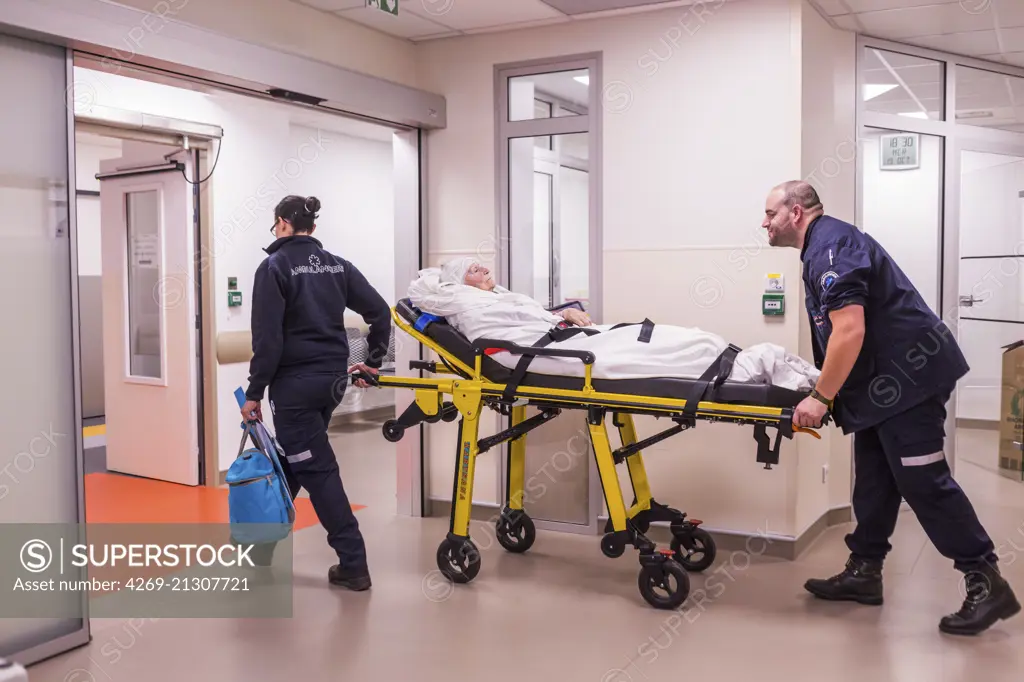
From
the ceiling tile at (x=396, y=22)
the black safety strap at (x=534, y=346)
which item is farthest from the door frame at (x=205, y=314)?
the black safety strap at (x=534, y=346)

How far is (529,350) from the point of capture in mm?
3596

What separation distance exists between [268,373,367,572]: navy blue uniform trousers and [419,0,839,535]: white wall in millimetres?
1520

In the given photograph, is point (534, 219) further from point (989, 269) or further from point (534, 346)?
point (989, 269)

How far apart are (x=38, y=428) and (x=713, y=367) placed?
2.36 m

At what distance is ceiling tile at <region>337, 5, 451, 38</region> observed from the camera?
4.37 metres

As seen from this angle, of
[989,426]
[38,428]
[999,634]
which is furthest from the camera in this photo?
[989,426]

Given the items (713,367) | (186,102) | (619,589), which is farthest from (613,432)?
(186,102)

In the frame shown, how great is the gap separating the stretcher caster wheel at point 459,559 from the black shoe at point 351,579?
31 cm

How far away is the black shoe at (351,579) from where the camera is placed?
3773 mm

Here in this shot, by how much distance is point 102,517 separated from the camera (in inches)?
192

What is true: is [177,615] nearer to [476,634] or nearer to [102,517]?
[476,634]

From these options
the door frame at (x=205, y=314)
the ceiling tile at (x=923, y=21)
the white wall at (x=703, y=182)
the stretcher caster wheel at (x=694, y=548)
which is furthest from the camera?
→ the door frame at (x=205, y=314)

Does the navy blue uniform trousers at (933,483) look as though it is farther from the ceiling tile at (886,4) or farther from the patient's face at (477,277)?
the ceiling tile at (886,4)

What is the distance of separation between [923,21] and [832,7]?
59 cm
